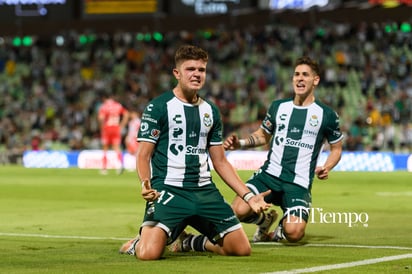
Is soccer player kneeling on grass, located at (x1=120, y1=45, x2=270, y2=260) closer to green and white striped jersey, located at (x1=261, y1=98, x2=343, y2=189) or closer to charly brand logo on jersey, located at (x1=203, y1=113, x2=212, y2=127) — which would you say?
charly brand logo on jersey, located at (x1=203, y1=113, x2=212, y2=127)

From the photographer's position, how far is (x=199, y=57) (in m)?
9.46

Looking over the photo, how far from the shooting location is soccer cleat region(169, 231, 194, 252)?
10.2m

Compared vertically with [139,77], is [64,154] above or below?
below

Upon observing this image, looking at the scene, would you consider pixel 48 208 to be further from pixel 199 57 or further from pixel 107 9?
pixel 107 9

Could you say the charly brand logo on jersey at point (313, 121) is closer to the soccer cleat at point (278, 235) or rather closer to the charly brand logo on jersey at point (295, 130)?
the charly brand logo on jersey at point (295, 130)

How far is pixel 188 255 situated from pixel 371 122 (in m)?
25.4

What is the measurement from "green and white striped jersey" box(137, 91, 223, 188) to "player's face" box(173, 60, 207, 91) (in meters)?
0.25

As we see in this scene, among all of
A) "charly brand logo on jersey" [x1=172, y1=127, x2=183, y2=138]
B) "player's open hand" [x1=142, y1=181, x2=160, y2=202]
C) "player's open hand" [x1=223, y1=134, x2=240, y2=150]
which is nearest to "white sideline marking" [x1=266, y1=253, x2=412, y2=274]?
"player's open hand" [x1=142, y1=181, x2=160, y2=202]

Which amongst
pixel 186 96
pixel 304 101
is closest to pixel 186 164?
pixel 186 96

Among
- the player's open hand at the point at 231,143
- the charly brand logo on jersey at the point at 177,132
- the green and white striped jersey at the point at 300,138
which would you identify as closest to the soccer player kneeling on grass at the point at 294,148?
the green and white striped jersey at the point at 300,138

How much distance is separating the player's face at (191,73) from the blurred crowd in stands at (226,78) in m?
24.5

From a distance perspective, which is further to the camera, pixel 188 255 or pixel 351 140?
pixel 351 140

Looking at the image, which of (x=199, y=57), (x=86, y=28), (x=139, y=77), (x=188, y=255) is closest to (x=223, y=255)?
(x=188, y=255)

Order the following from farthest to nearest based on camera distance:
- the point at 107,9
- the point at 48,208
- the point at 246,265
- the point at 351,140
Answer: the point at 107,9 < the point at 351,140 < the point at 48,208 < the point at 246,265
